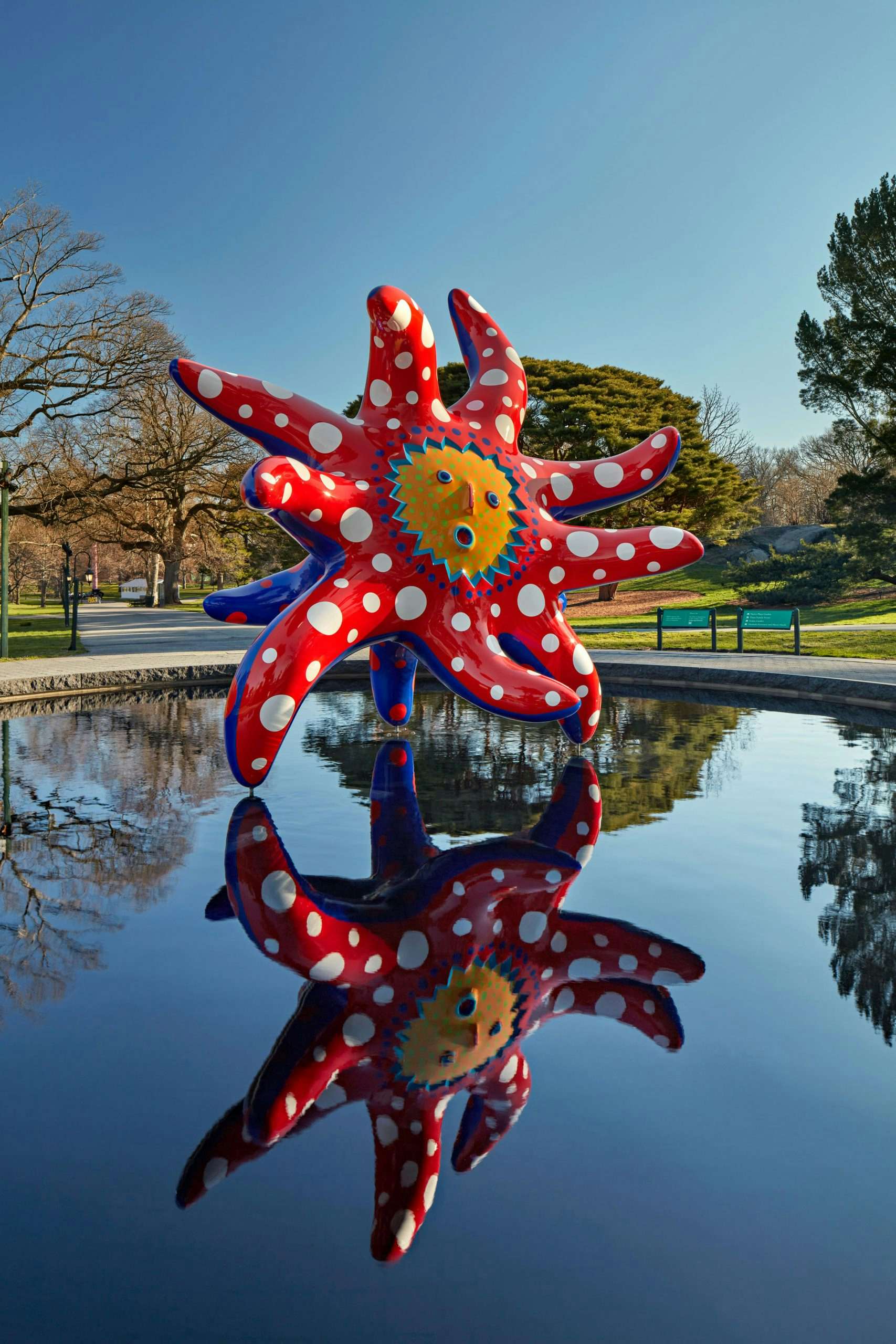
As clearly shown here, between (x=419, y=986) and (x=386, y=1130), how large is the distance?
37.6 inches

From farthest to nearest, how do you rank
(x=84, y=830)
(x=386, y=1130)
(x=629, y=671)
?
(x=629, y=671)
(x=84, y=830)
(x=386, y=1130)

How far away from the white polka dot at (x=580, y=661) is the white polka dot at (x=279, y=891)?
351 centimetres

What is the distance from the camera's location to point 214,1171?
2602 mm

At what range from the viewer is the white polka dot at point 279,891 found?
4707 mm

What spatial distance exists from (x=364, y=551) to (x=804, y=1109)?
4928 millimetres

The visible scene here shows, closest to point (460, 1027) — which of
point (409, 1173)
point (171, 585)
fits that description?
point (409, 1173)

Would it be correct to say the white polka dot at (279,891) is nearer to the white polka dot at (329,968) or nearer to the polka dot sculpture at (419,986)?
the polka dot sculpture at (419,986)

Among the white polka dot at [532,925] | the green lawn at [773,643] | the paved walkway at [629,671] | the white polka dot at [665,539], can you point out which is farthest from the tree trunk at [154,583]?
the white polka dot at [532,925]

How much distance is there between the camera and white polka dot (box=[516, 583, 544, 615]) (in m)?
7.74

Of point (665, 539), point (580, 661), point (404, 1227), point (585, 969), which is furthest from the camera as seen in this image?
point (665, 539)

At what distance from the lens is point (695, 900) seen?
→ 4766mm

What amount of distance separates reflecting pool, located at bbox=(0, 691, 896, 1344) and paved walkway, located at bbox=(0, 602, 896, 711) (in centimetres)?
670

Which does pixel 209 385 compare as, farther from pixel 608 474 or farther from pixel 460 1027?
pixel 460 1027

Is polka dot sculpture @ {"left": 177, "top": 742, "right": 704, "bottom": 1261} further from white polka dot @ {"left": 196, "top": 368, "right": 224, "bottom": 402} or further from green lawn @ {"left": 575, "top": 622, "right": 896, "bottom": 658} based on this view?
green lawn @ {"left": 575, "top": 622, "right": 896, "bottom": 658}
